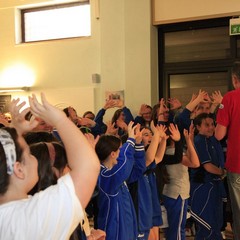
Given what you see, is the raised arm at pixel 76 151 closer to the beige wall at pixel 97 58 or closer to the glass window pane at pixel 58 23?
the beige wall at pixel 97 58

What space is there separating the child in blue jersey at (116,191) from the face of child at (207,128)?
1283 mm

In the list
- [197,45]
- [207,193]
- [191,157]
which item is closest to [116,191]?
[191,157]

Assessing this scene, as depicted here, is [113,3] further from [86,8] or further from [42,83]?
[42,83]

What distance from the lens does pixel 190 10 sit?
18.4 feet

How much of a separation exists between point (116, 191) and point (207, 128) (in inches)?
56.6

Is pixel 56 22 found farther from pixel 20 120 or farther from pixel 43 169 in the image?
pixel 20 120

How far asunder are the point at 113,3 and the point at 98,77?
46.8 inches

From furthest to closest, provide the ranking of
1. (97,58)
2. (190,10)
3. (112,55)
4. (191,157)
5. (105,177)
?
(97,58) < (112,55) < (190,10) < (191,157) < (105,177)

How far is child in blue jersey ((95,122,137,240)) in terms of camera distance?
7.42 ft

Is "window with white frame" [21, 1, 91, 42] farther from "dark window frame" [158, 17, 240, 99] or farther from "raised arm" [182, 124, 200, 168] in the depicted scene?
"raised arm" [182, 124, 200, 168]

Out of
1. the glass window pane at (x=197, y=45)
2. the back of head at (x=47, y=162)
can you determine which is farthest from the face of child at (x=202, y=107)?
the back of head at (x=47, y=162)

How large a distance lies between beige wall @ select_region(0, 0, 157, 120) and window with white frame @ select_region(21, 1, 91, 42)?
17 cm

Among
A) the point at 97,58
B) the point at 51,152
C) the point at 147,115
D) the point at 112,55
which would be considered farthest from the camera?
the point at 97,58

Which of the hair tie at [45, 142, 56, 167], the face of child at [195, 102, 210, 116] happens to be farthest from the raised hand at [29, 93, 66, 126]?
the face of child at [195, 102, 210, 116]
